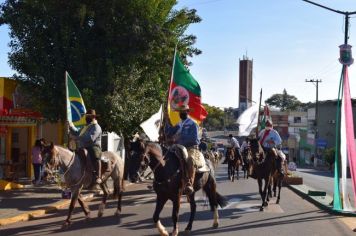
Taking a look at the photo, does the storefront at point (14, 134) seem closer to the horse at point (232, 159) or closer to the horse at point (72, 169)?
the horse at point (72, 169)

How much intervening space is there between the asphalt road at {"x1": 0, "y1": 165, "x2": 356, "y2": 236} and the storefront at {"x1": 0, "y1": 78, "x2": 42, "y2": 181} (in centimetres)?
587

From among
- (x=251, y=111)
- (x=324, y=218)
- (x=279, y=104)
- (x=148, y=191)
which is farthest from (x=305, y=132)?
(x=279, y=104)

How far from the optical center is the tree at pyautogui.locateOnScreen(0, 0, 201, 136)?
18172 millimetres

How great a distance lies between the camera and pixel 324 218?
43.6ft

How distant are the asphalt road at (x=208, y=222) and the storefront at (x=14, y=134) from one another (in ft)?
19.3

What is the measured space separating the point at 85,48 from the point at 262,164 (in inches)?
317

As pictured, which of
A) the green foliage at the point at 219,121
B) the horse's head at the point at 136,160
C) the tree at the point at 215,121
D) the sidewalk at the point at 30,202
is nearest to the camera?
the horse's head at the point at 136,160

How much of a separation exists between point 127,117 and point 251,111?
22.5 feet

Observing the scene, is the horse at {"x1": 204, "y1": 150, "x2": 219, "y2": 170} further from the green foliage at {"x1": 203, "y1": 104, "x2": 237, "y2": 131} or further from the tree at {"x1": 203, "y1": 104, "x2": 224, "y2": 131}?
the green foliage at {"x1": 203, "y1": 104, "x2": 237, "y2": 131}

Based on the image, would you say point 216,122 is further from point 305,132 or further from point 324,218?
point 324,218

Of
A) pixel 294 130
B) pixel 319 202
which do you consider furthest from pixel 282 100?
pixel 319 202

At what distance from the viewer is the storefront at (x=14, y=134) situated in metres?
20.0

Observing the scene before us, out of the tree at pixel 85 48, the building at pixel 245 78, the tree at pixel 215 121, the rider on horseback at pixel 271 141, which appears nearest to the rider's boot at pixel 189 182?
the rider on horseback at pixel 271 141

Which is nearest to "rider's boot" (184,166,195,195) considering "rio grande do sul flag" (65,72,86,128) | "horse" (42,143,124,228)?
"horse" (42,143,124,228)
